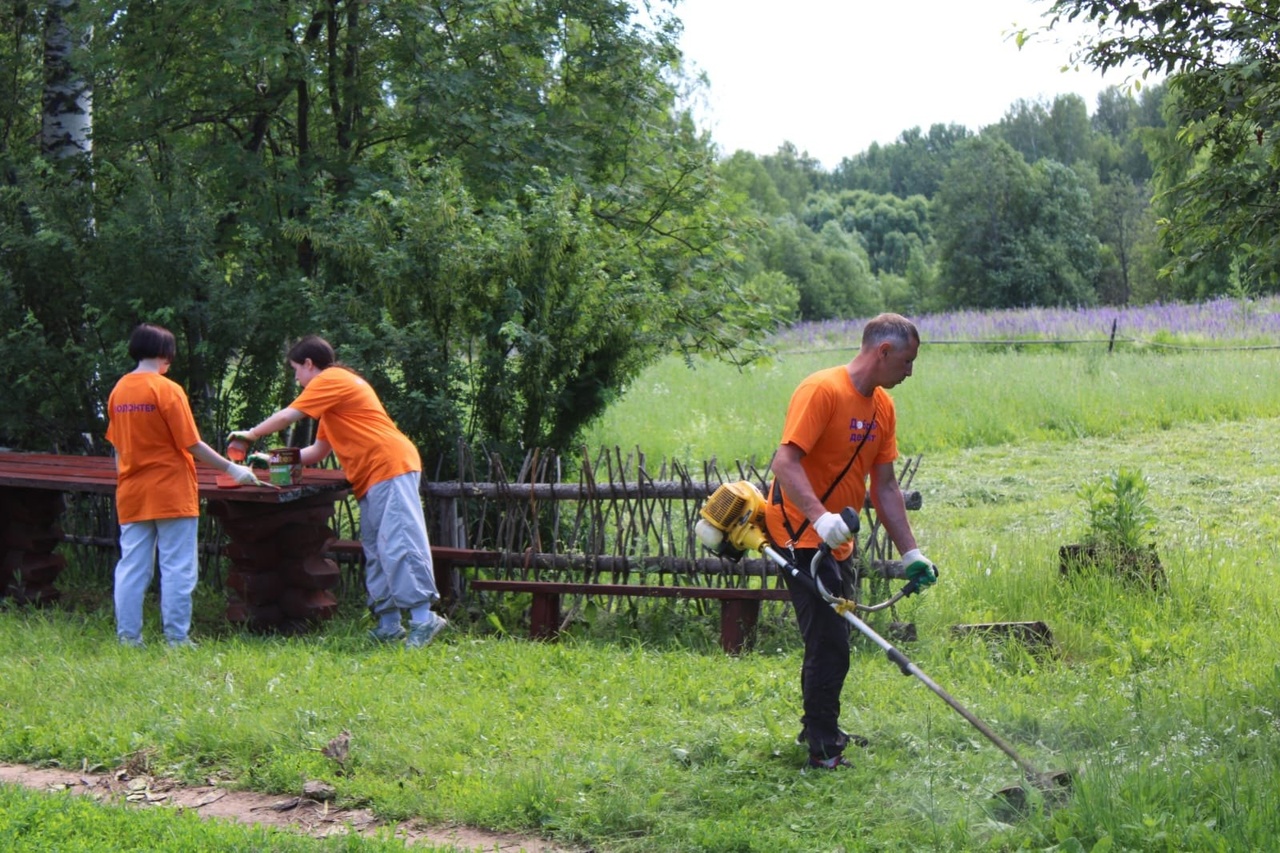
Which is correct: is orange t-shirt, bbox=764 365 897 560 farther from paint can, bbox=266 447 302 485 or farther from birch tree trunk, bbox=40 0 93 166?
birch tree trunk, bbox=40 0 93 166

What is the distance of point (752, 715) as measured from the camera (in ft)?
18.8

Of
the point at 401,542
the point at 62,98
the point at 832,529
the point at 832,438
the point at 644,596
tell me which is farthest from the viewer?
the point at 62,98

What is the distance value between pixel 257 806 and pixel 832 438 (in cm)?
261

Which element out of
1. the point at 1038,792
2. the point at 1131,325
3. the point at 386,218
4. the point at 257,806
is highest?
the point at 386,218

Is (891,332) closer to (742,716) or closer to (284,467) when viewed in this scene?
(742,716)

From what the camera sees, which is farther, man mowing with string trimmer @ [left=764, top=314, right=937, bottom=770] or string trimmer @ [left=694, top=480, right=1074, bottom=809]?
man mowing with string trimmer @ [left=764, top=314, right=937, bottom=770]

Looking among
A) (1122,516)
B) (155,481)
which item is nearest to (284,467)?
(155,481)

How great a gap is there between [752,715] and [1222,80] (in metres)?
3.22

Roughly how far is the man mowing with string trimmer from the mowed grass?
301 millimetres

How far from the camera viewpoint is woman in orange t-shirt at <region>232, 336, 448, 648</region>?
285 inches

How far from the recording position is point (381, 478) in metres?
7.32

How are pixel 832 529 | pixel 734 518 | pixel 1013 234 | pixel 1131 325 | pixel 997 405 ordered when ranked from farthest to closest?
pixel 1013 234 < pixel 1131 325 < pixel 997 405 < pixel 734 518 < pixel 832 529

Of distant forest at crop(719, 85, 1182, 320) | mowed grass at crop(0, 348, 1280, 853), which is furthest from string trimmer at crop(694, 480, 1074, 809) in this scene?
distant forest at crop(719, 85, 1182, 320)

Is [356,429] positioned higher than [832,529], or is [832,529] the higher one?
[356,429]
